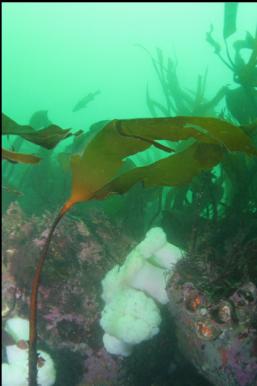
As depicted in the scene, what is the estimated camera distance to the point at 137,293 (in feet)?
9.15

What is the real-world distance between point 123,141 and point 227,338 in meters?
1.55

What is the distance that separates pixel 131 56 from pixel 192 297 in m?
105

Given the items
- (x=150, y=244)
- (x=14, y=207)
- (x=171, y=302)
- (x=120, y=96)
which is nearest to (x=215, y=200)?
(x=150, y=244)

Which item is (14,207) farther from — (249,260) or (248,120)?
(248,120)

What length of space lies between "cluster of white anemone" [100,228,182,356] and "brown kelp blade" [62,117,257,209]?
1.35 meters

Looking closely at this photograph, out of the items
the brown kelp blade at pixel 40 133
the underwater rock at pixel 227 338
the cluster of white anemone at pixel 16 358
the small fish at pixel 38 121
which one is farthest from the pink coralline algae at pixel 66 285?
the small fish at pixel 38 121

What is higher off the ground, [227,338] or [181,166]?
[181,166]

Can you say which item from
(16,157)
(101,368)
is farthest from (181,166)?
(101,368)

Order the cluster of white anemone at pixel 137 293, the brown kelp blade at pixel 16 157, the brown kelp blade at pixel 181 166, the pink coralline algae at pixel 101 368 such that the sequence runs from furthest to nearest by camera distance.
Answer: the pink coralline algae at pixel 101 368 < the cluster of white anemone at pixel 137 293 < the brown kelp blade at pixel 181 166 < the brown kelp blade at pixel 16 157

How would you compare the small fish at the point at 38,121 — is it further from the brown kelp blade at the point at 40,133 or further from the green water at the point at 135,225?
the brown kelp blade at the point at 40,133

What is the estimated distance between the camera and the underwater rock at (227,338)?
2340 mm

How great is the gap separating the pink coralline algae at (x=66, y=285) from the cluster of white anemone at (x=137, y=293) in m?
0.16

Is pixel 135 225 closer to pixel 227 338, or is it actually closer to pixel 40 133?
pixel 227 338

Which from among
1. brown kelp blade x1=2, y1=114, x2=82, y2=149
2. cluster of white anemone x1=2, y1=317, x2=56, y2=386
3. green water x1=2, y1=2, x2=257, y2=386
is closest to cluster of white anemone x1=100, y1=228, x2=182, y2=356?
green water x1=2, y1=2, x2=257, y2=386
